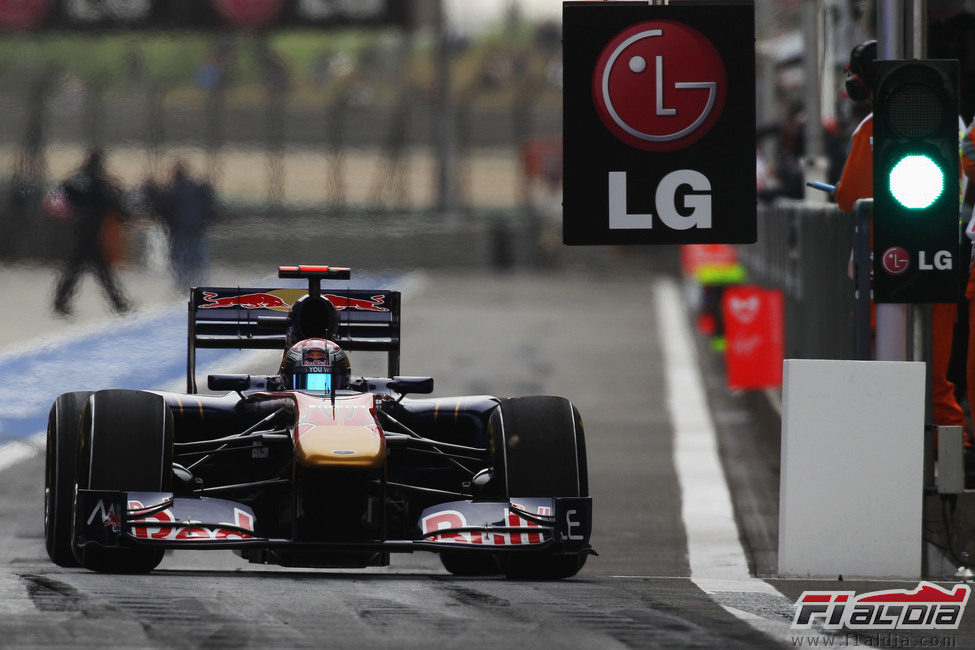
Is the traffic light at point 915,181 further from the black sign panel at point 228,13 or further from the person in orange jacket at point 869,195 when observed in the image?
the black sign panel at point 228,13

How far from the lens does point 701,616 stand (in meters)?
7.71

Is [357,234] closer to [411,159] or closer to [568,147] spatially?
[411,159]

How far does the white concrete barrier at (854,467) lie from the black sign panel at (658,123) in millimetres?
1132

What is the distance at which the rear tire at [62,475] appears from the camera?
9047 millimetres

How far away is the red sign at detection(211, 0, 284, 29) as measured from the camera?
43.8 meters

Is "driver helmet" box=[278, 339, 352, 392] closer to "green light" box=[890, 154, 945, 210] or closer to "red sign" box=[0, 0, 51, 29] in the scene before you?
"green light" box=[890, 154, 945, 210]

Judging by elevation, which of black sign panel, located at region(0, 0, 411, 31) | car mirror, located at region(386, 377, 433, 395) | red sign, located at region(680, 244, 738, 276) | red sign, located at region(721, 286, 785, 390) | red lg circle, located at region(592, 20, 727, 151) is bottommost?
red sign, located at region(721, 286, 785, 390)

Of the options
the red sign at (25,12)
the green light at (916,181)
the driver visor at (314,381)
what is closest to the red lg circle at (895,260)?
the green light at (916,181)

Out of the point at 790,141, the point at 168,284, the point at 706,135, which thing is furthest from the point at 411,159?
the point at 706,135

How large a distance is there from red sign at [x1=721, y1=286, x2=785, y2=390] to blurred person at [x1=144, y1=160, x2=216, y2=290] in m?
15.6

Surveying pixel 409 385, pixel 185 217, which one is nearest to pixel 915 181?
pixel 409 385

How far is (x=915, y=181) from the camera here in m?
9.41

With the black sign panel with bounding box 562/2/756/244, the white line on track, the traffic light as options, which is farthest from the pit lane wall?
the black sign panel with bounding box 562/2/756/244

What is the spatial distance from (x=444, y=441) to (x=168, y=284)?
86.7ft
